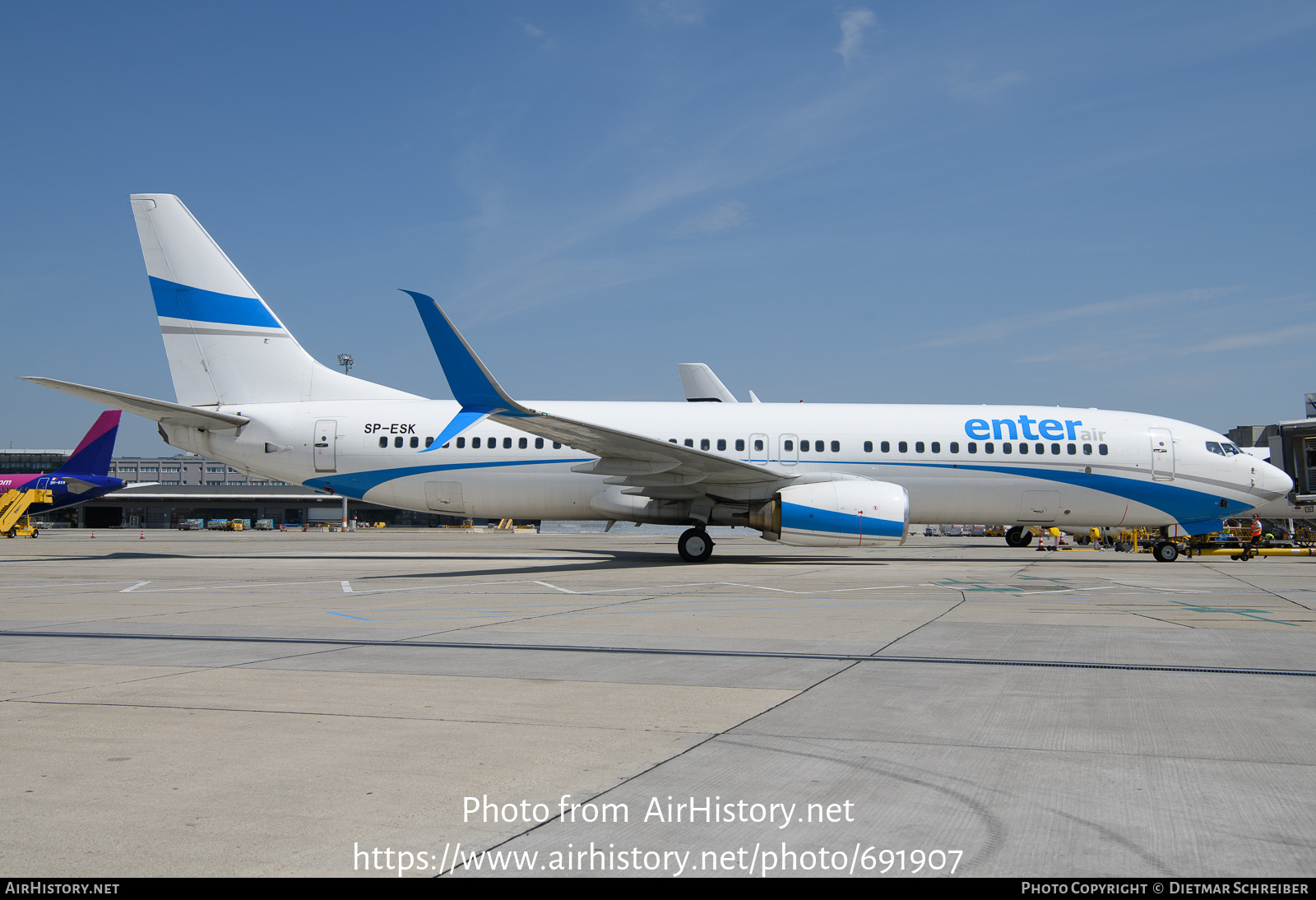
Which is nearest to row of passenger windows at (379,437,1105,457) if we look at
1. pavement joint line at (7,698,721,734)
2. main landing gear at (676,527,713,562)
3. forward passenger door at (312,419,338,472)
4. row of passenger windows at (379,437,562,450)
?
row of passenger windows at (379,437,562,450)

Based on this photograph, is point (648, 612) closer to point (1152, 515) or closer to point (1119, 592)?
point (1119, 592)

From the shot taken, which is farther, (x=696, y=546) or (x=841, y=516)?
(x=696, y=546)

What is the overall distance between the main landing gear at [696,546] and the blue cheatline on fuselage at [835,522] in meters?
2.26

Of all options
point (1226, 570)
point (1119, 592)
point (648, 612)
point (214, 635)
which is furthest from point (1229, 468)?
point (214, 635)

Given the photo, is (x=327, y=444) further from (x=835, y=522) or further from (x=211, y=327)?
(x=835, y=522)

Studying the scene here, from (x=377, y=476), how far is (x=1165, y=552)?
19124 millimetres

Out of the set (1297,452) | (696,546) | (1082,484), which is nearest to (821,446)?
(696,546)

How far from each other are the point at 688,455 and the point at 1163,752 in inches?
530

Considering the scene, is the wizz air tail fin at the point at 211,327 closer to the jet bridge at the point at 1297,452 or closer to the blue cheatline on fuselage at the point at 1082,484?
the blue cheatline on fuselage at the point at 1082,484

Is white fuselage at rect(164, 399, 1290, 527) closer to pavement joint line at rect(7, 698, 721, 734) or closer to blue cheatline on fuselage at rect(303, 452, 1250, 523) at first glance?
blue cheatline on fuselage at rect(303, 452, 1250, 523)

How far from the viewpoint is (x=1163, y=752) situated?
4.17 meters

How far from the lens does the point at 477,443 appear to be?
803 inches

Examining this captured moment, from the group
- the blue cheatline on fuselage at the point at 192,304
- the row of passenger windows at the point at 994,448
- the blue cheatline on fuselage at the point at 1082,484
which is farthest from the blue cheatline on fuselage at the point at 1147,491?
the blue cheatline on fuselage at the point at 192,304

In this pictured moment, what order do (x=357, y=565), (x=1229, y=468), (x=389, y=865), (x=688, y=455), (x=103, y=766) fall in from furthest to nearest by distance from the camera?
(x=1229, y=468), (x=357, y=565), (x=688, y=455), (x=103, y=766), (x=389, y=865)
